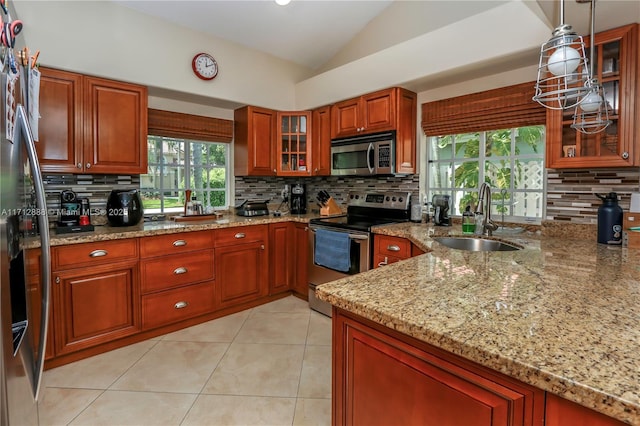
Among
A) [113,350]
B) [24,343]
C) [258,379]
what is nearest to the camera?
[24,343]

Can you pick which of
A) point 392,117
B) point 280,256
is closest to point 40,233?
point 280,256

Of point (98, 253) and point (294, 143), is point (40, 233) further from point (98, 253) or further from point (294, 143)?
point (294, 143)

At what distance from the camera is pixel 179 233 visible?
2645 millimetres

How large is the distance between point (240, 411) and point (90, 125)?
89.6 inches

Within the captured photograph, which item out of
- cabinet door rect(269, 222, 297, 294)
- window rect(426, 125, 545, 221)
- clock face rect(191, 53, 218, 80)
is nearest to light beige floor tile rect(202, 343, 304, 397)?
cabinet door rect(269, 222, 297, 294)

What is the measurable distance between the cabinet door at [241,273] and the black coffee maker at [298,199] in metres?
0.86

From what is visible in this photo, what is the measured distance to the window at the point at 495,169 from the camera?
254cm

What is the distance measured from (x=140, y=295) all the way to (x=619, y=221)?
10.2 ft

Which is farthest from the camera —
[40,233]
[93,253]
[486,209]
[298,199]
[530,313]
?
[298,199]

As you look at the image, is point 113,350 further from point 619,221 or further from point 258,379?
point 619,221

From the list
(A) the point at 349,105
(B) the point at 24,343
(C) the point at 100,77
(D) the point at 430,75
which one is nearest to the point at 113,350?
(B) the point at 24,343

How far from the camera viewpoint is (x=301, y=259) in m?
3.36

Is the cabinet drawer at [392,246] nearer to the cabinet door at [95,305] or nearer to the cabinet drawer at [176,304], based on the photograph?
the cabinet drawer at [176,304]

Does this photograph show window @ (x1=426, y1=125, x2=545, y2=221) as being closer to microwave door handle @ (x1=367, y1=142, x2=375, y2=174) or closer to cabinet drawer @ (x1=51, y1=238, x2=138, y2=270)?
microwave door handle @ (x1=367, y1=142, x2=375, y2=174)
